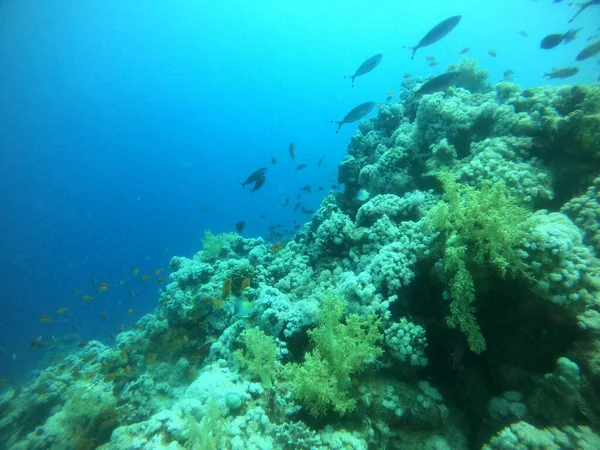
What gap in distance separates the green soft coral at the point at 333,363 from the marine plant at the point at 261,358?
0.41 m

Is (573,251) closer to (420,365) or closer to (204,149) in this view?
(420,365)

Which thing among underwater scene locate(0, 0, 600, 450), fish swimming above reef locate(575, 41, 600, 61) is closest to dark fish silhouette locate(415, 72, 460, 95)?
underwater scene locate(0, 0, 600, 450)

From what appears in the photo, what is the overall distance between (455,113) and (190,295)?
874cm

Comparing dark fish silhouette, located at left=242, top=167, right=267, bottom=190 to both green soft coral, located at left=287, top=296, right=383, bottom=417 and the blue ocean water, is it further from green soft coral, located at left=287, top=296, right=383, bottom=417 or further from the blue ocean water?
the blue ocean water

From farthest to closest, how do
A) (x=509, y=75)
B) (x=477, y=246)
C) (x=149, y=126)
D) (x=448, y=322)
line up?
(x=149, y=126) → (x=509, y=75) → (x=477, y=246) → (x=448, y=322)

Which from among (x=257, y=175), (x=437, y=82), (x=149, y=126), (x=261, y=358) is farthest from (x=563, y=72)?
(x=149, y=126)

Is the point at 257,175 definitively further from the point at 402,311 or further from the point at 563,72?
the point at 563,72

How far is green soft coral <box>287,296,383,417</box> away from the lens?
3.41 metres

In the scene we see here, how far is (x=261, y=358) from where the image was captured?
13.8 feet

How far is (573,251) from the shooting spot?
3.34 m

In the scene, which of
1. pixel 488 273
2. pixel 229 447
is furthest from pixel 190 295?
pixel 488 273

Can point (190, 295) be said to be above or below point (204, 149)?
below

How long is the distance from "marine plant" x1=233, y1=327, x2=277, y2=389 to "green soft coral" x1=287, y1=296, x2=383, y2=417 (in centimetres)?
41

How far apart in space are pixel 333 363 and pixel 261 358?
1.10m
